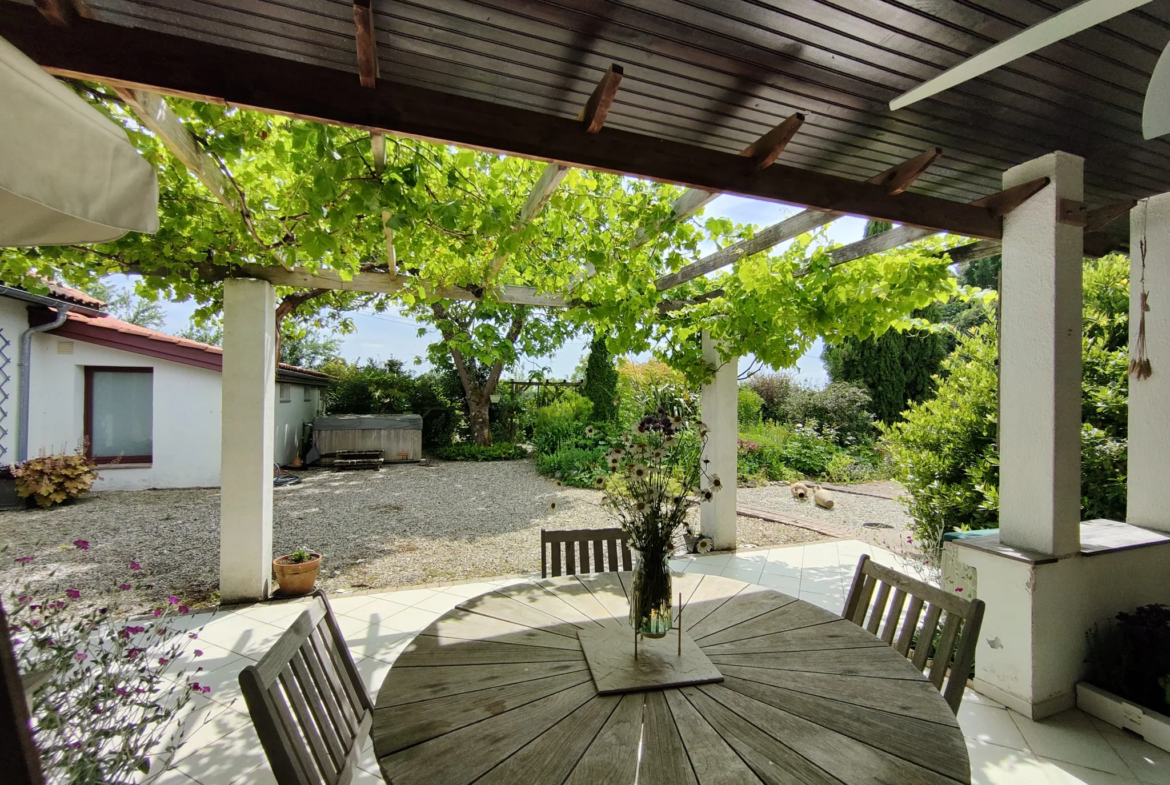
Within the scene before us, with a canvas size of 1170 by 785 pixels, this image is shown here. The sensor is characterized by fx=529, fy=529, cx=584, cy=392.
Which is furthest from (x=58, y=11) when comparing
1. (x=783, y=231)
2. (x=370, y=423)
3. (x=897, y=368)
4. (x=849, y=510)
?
(x=897, y=368)

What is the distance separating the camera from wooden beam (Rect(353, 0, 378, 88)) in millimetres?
1320

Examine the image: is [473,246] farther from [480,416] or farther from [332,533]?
[480,416]

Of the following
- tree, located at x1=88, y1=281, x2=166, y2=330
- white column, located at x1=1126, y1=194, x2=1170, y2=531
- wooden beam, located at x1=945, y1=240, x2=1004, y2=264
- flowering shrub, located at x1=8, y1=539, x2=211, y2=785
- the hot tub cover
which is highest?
tree, located at x1=88, y1=281, x2=166, y2=330

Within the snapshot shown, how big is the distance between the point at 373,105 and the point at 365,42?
24 cm

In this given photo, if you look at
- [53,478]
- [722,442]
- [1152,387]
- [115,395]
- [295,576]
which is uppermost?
[1152,387]

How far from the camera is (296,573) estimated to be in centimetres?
354

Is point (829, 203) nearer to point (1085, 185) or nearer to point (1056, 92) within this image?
point (1056, 92)

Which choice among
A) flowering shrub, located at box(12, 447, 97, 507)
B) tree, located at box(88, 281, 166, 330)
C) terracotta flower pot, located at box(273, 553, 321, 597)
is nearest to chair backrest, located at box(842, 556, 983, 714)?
terracotta flower pot, located at box(273, 553, 321, 597)

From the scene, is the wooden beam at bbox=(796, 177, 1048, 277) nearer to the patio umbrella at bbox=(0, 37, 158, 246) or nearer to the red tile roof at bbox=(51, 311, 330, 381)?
the patio umbrella at bbox=(0, 37, 158, 246)

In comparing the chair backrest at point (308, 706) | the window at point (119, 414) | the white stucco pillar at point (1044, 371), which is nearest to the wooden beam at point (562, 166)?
the chair backrest at point (308, 706)

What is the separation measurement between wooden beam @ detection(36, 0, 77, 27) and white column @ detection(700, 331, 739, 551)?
162 inches

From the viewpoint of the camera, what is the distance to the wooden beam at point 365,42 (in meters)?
1.32

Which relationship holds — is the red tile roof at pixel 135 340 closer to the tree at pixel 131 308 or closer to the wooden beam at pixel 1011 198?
the wooden beam at pixel 1011 198

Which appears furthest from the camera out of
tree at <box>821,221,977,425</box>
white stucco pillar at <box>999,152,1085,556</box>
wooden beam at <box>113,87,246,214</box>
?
tree at <box>821,221,977,425</box>
